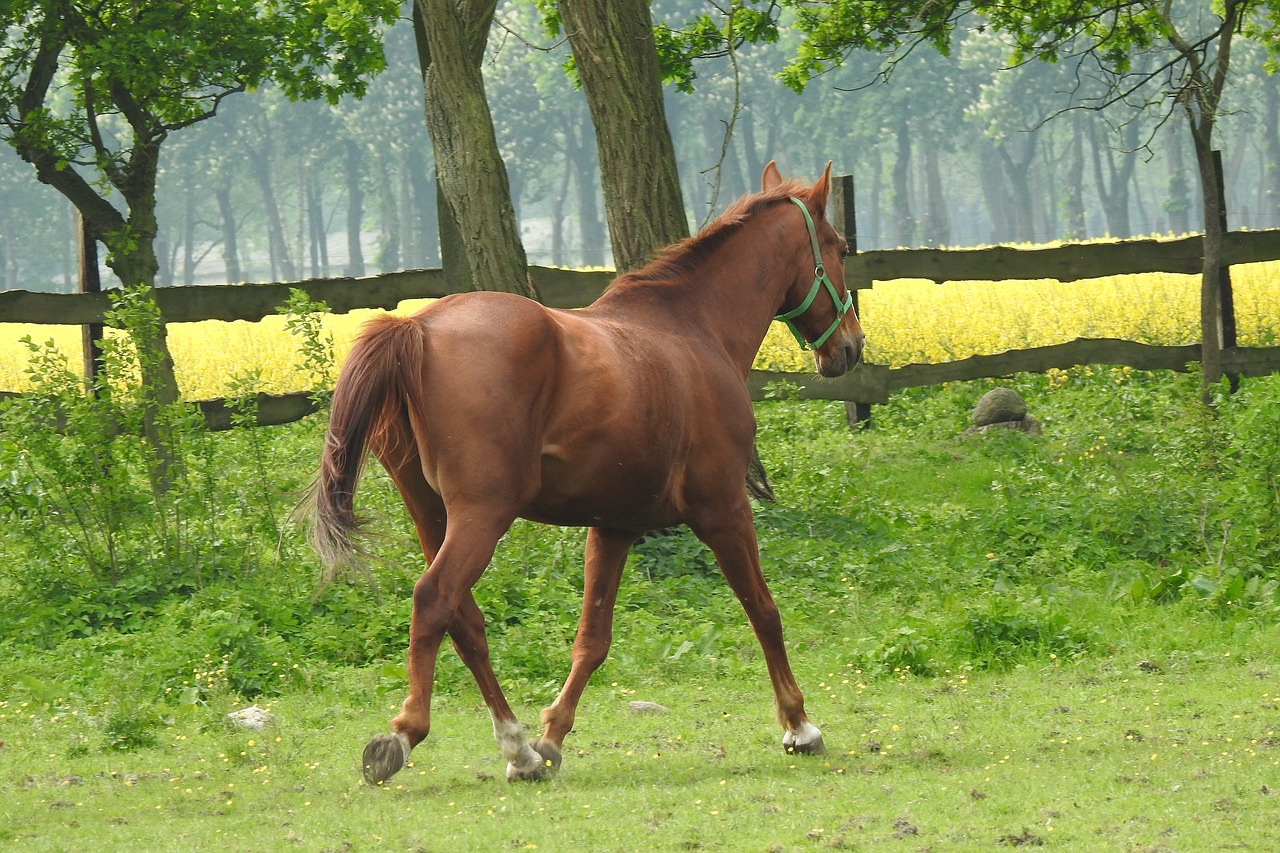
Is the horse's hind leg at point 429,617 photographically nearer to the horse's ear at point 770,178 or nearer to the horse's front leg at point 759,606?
the horse's front leg at point 759,606

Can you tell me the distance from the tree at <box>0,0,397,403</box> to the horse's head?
19.8 feet

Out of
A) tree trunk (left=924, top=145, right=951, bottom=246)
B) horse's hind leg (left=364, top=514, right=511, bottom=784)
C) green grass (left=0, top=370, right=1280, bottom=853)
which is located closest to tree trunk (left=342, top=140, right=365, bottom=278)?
tree trunk (left=924, top=145, right=951, bottom=246)

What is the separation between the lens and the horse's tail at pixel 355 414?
489 cm

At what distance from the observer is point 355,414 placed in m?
4.90

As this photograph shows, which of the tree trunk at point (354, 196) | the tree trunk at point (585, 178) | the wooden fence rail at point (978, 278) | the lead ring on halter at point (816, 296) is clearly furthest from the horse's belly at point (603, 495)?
the tree trunk at point (354, 196)

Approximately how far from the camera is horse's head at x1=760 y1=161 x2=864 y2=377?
21.5 feet

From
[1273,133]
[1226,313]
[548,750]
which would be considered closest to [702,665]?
[548,750]

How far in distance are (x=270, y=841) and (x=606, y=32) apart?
6681 millimetres

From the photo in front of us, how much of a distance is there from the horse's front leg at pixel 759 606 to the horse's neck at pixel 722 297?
84 cm

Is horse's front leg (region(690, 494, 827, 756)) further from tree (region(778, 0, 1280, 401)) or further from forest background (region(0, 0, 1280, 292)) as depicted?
forest background (region(0, 0, 1280, 292))

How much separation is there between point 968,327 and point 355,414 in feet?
46.9

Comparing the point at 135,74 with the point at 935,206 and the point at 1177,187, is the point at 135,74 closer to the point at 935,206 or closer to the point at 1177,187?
the point at 1177,187

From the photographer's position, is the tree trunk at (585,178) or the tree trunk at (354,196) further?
the tree trunk at (354,196)

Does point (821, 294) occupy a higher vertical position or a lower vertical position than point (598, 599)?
higher
